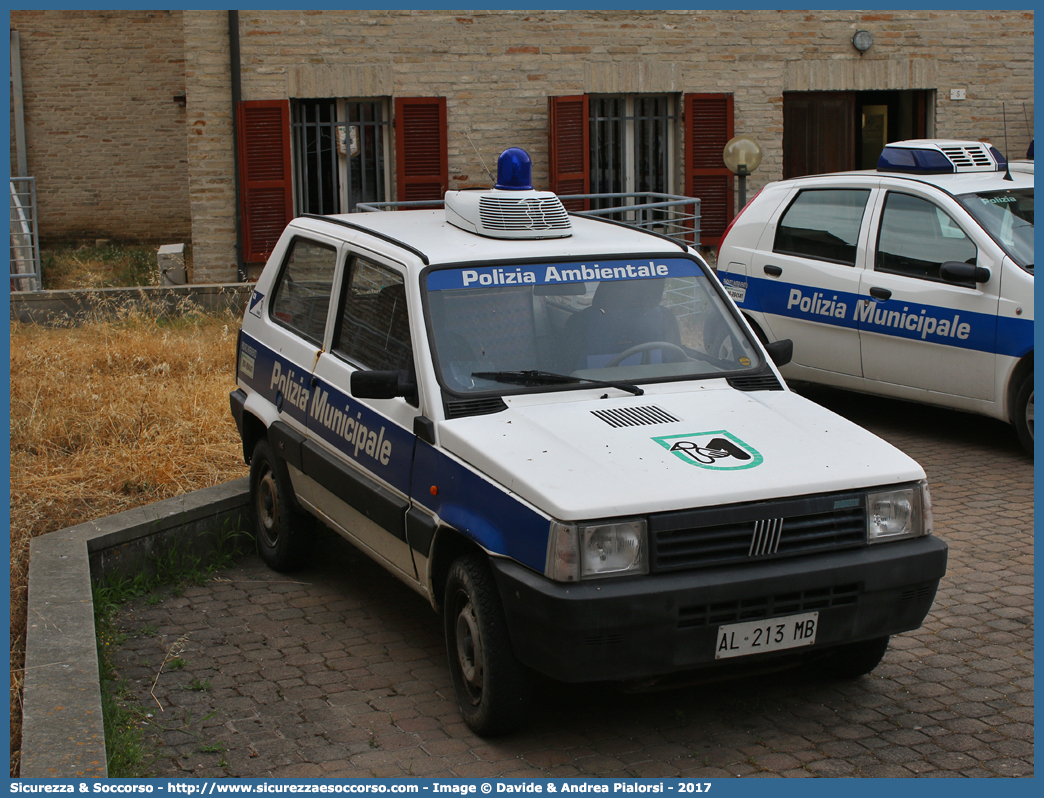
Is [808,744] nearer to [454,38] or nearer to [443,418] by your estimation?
[443,418]

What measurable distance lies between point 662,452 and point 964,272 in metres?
4.12

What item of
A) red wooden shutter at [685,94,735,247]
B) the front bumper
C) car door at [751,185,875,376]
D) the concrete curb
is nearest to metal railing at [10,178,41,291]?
red wooden shutter at [685,94,735,247]

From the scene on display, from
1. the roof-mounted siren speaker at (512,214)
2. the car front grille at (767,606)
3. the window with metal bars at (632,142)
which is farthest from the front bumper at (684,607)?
the window with metal bars at (632,142)

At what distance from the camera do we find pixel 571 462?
4055 millimetres

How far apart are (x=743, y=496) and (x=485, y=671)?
3.47 feet

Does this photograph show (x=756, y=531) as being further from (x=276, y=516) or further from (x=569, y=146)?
(x=569, y=146)

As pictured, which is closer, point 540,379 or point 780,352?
point 540,379

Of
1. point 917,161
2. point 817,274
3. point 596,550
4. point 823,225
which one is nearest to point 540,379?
point 596,550

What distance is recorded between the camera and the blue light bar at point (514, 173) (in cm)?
555

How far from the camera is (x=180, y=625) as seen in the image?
5418 millimetres

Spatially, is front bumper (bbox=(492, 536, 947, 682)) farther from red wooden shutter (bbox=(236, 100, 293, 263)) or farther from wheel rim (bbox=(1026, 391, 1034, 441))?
red wooden shutter (bbox=(236, 100, 293, 263))

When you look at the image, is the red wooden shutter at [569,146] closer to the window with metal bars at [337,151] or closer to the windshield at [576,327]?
the window with metal bars at [337,151]

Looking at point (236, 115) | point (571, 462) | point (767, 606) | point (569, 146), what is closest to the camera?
point (767, 606)

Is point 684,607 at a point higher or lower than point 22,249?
lower
